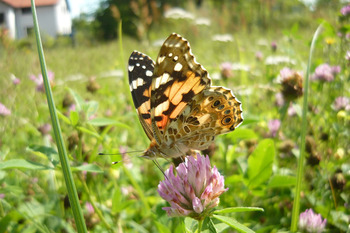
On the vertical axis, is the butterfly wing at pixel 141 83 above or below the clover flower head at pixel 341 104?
above

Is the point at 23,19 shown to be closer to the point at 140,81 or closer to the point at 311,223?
the point at 140,81

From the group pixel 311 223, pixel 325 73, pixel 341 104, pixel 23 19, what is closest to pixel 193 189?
pixel 311 223

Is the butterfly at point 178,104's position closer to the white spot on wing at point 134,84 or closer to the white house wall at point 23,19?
the white spot on wing at point 134,84

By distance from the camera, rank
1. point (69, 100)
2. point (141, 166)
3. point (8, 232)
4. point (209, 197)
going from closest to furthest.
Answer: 1. point (209, 197)
2. point (8, 232)
3. point (69, 100)
4. point (141, 166)

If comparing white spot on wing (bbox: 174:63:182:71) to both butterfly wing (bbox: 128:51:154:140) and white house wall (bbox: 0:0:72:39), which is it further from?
white house wall (bbox: 0:0:72:39)

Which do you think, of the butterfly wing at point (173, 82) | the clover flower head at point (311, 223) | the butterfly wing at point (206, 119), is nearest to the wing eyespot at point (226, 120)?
the butterfly wing at point (206, 119)

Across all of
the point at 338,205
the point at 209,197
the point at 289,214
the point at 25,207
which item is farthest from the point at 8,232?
the point at 338,205

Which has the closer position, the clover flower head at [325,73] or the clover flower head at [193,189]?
the clover flower head at [193,189]

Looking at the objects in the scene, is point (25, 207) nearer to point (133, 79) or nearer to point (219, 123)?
point (133, 79)
